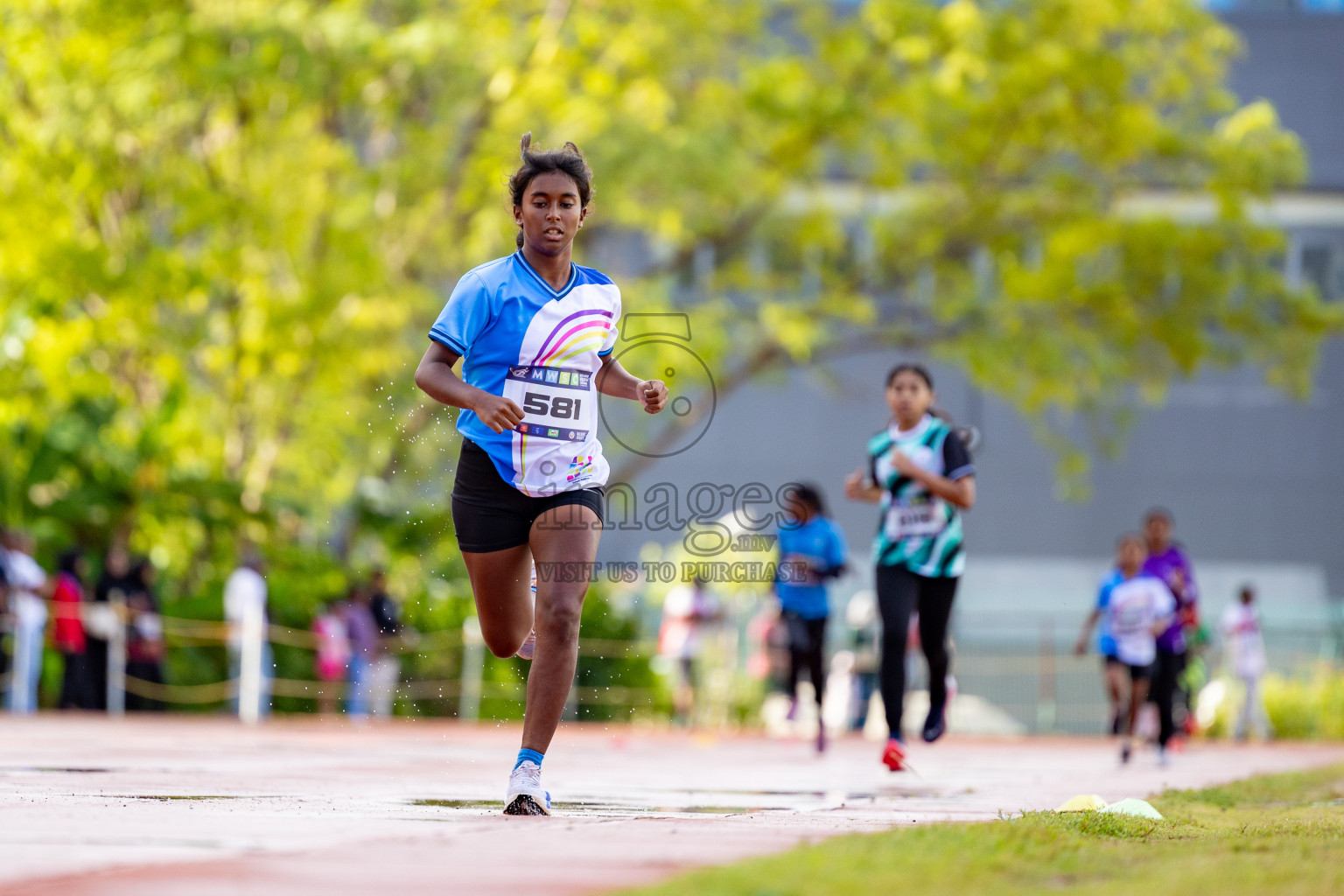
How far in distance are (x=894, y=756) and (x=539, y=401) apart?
373cm

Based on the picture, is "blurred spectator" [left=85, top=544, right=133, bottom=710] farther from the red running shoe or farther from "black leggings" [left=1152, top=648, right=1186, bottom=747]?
the red running shoe

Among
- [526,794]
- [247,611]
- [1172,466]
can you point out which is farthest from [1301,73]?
[526,794]

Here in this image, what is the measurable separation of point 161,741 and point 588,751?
111 inches

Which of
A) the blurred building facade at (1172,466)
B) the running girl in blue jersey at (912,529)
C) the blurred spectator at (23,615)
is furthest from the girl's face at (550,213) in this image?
the blurred building facade at (1172,466)

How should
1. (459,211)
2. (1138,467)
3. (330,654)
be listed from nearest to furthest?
(330,654)
(459,211)
(1138,467)

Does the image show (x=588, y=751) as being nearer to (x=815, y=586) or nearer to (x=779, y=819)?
(x=815, y=586)

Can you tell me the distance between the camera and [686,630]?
59.8ft

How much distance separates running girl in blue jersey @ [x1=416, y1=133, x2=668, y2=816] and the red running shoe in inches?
133

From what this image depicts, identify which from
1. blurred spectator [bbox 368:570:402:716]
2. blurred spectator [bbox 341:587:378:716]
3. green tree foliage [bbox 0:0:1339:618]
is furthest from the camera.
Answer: blurred spectator [bbox 341:587:378:716]

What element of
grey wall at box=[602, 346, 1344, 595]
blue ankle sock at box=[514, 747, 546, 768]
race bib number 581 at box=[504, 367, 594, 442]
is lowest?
blue ankle sock at box=[514, 747, 546, 768]

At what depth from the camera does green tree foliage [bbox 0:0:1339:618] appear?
18.5 metres

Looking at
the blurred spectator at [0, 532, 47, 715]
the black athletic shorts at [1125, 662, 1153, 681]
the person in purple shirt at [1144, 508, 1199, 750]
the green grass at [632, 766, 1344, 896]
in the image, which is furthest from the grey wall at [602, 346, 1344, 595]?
the green grass at [632, 766, 1344, 896]

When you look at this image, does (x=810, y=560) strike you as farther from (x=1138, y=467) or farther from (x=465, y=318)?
(x=1138, y=467)

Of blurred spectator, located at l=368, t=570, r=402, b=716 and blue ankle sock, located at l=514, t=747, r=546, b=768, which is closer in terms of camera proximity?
blue ankle sock, located at l=514, t=747, r=546, b=768
